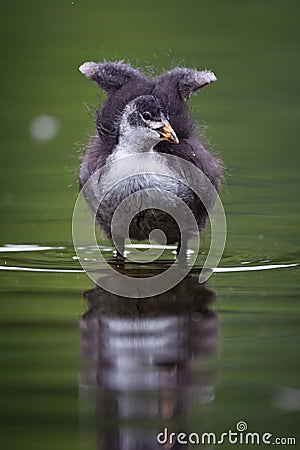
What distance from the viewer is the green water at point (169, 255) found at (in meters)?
4.75

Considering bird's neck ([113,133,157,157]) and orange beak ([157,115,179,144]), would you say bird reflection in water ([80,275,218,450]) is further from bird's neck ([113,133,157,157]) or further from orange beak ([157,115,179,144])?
bird's neck ([113,133,157,157])

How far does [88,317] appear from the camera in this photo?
6297 mm

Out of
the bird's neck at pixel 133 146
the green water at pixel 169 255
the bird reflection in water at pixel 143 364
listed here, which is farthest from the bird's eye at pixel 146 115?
the bird reflection in water at pixel 143 364

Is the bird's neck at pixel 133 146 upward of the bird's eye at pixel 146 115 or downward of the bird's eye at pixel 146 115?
downward

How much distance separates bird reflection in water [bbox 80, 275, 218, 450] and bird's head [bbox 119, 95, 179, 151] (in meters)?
1.24

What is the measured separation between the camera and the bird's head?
7852 millimetres

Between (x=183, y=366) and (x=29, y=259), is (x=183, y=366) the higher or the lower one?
the lower one

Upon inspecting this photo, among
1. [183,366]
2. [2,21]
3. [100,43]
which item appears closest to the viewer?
[183,366]

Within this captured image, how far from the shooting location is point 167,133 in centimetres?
782

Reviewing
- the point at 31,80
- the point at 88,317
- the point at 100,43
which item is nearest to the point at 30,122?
the point at 31,80

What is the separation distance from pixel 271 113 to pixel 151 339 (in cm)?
778

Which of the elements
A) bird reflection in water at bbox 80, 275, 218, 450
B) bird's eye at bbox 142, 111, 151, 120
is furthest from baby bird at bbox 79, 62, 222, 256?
bird reflection in water at bbox 80, 275, 218, 450

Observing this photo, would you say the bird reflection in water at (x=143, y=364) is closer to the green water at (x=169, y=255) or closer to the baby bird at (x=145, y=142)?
the green water at (x=169, y=255)

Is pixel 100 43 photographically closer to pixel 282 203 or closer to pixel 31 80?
pixel 31 80
